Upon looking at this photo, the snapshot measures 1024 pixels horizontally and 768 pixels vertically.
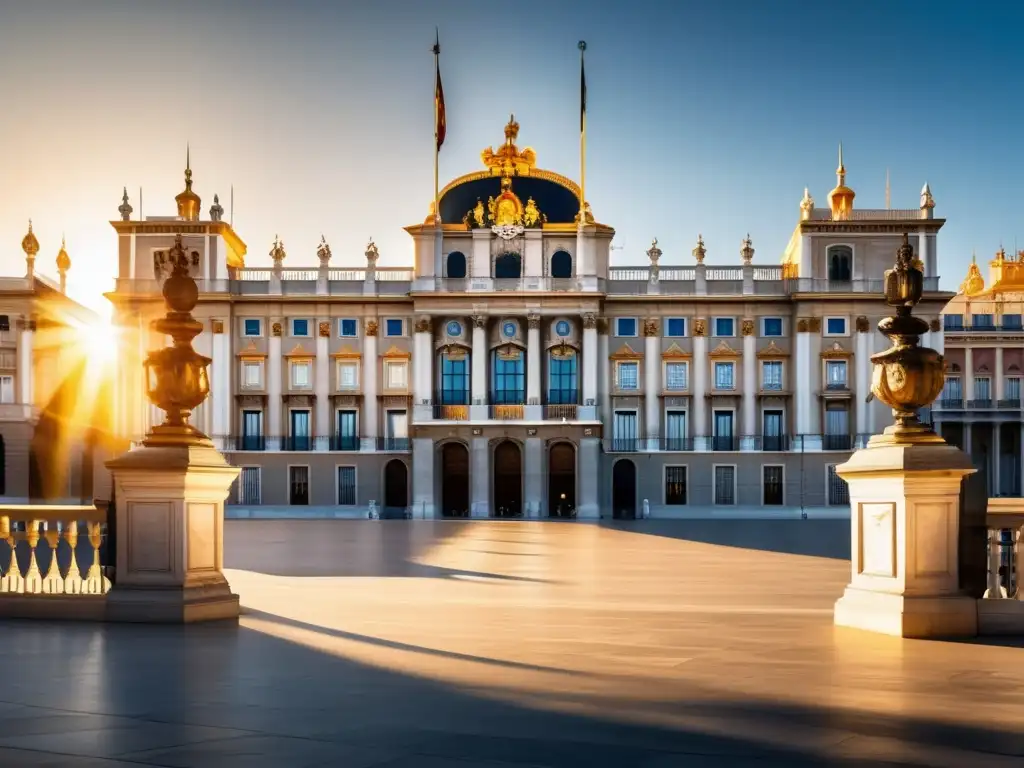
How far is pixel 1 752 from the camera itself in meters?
5.44

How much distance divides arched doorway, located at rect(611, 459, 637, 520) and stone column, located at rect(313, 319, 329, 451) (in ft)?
48.6

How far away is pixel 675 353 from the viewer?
5875 centimetres

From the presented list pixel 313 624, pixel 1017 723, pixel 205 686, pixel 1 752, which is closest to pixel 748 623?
pixel 313 624

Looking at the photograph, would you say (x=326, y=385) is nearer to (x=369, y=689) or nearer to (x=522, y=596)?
(x=522, y=596)

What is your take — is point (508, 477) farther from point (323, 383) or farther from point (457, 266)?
point (457, 266)

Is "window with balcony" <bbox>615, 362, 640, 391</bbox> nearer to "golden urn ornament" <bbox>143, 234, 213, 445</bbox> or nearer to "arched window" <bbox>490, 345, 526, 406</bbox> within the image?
"arched window" <bbox>490, 345, 526, 406</bbox>

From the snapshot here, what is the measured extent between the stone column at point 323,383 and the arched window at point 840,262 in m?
25.8

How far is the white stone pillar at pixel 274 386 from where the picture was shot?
58.9 meters

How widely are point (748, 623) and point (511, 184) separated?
51414mm

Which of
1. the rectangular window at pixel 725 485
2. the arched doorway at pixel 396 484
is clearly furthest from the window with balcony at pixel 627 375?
the arched doorway at pixel 396 484

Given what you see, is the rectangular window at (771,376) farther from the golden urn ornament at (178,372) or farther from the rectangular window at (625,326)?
the golden urn ornament at (178,372)

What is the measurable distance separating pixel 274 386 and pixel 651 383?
1929cm

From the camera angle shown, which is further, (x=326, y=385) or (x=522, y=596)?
(x=326, y=385)

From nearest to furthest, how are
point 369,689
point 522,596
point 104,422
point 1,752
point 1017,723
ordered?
point 1,752, point 1017,723, point 369,689, point 522,596, point 104,422
